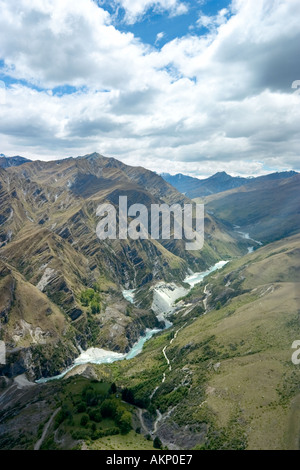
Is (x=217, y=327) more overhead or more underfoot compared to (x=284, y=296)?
more underfoot

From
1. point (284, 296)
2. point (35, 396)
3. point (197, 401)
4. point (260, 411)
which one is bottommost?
point (35, 396)

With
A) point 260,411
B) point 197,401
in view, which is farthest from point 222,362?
point 260,411

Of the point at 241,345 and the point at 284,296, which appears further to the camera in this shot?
the point at 284,296

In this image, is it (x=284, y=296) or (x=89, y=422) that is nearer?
(x=89, y=422)

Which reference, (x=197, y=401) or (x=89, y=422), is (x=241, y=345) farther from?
(x=89, y=422)
